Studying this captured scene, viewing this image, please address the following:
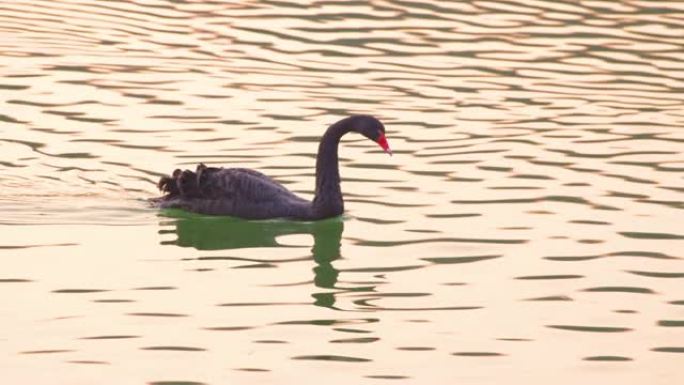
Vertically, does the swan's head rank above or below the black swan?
above

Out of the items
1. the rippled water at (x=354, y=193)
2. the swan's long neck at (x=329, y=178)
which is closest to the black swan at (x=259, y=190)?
the swan's long neck at (x=329, y=178)

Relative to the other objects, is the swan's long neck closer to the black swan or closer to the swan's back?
the black swan

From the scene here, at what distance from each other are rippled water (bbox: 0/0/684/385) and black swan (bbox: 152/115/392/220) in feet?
0.43

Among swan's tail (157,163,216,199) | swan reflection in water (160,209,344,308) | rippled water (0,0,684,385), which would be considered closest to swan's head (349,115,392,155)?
rippled water (0,0,684,385)

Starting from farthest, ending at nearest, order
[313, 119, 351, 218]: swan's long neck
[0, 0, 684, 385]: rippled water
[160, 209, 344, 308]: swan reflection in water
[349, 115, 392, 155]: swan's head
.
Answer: [349, 115, 392, 155]: swan's head → [313, 119, 351, 218]: swan's long neck → [160, 209, 344, 308]: swan reflection in water → [0, 0, 684, 385]: rippled water

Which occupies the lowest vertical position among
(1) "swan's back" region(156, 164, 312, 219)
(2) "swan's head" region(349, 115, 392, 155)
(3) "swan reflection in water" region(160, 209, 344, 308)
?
(3) "swan reflection in water" region(160, 209, 344, 308)

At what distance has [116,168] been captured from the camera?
55.0ft

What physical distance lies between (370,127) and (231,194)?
118 centimetres

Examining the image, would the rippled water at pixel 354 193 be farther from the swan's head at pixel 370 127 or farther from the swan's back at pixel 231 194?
the swan's head at pixel 370 127

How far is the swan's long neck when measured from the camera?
15.3m

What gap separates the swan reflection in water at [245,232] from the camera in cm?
1453

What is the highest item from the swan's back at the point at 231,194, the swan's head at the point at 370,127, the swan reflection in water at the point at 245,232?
the swan's head at the point at 370,127

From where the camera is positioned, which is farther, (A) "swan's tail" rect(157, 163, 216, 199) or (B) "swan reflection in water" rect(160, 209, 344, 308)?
(A) "swan's tail" rect(157, 163, 216, 199)

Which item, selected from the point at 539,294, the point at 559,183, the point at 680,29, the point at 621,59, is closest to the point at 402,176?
the point at 559,183
